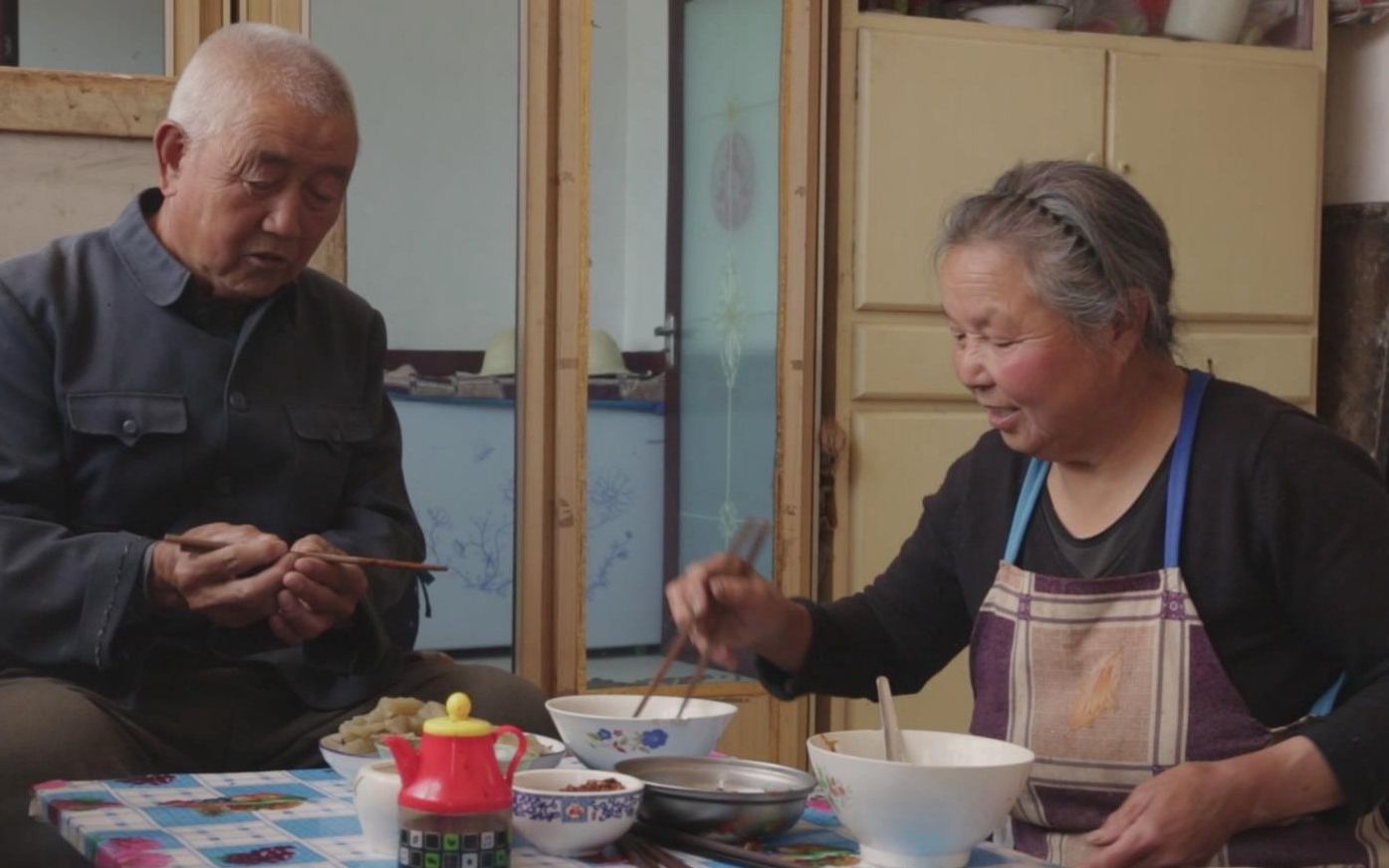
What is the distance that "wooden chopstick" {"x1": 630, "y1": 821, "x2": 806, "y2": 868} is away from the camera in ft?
4.85

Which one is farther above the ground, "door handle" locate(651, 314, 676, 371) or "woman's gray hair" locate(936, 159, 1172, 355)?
"woman's gray hair" locate(936, 159, 1172, 355)

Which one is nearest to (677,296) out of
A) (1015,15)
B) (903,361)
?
(903,361)

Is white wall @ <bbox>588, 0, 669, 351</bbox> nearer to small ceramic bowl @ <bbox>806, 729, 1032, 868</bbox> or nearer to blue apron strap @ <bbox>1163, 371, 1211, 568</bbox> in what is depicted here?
blue apron strap @ <bbox>1163, 371, 1211, 568</bbox>

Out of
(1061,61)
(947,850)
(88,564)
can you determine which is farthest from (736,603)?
(1061,61)

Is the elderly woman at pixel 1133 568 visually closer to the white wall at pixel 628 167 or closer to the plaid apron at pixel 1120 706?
the plaid apron at pixel 1120 706

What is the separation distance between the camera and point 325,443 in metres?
2.44

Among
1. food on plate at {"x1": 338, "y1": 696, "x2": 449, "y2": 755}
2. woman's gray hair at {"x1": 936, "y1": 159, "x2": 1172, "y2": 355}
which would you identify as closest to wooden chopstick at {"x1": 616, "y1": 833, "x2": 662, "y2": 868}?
food on plate at {"x1": 338, "y1": 696, "x2": 449, "y2": 755}

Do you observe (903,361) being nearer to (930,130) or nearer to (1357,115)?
(930,130)

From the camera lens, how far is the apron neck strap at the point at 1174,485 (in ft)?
6.03

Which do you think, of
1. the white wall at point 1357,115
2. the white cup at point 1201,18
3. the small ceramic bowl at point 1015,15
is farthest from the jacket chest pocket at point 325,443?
the white wall at point 1357,115

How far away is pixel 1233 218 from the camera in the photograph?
4195mm

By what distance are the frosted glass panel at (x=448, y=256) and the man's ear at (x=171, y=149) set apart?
1.03 metres

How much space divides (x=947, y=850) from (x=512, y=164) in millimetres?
2334

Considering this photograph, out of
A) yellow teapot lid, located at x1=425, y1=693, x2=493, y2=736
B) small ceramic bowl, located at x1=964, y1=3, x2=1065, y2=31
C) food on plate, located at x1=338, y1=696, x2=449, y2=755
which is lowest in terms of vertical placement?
food on plate, located at x1=338, y1=696, x2=449, y2=755
